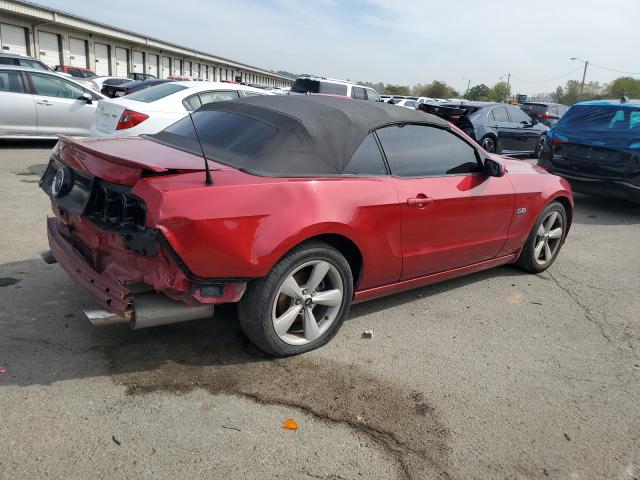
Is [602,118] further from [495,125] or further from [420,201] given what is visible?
[420,201]

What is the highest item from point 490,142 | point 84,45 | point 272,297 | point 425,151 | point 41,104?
point 84,45

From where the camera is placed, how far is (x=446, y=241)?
4.01 meters

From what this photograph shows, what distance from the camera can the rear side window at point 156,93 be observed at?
8.09 metres

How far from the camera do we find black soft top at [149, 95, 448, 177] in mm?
3211

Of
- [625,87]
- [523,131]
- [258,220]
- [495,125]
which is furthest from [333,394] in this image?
[625,87]

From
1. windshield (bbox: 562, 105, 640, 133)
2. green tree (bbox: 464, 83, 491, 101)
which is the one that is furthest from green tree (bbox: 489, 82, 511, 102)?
windshield (bbox: 562, 105, 640, 133)

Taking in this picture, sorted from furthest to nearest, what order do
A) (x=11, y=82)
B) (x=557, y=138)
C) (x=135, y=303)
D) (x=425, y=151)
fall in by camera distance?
(x=11, y=82) < (x=557, y=138) < (x=425, y=151) < (x=135, y=303)

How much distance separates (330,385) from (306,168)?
1.31 metres

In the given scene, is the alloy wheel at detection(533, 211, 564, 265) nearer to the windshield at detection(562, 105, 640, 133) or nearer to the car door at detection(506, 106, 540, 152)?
the windshield at detection(562, 105, 640, 133)

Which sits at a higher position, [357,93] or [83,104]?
[357,93]

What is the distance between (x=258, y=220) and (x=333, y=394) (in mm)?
1066

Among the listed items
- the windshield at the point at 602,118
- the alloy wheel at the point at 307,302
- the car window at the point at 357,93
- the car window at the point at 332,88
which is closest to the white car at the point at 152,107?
the alloy wheel at the point at 307,302

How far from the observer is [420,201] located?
12.1 ft

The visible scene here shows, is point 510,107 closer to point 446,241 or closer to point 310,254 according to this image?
point 446,241
